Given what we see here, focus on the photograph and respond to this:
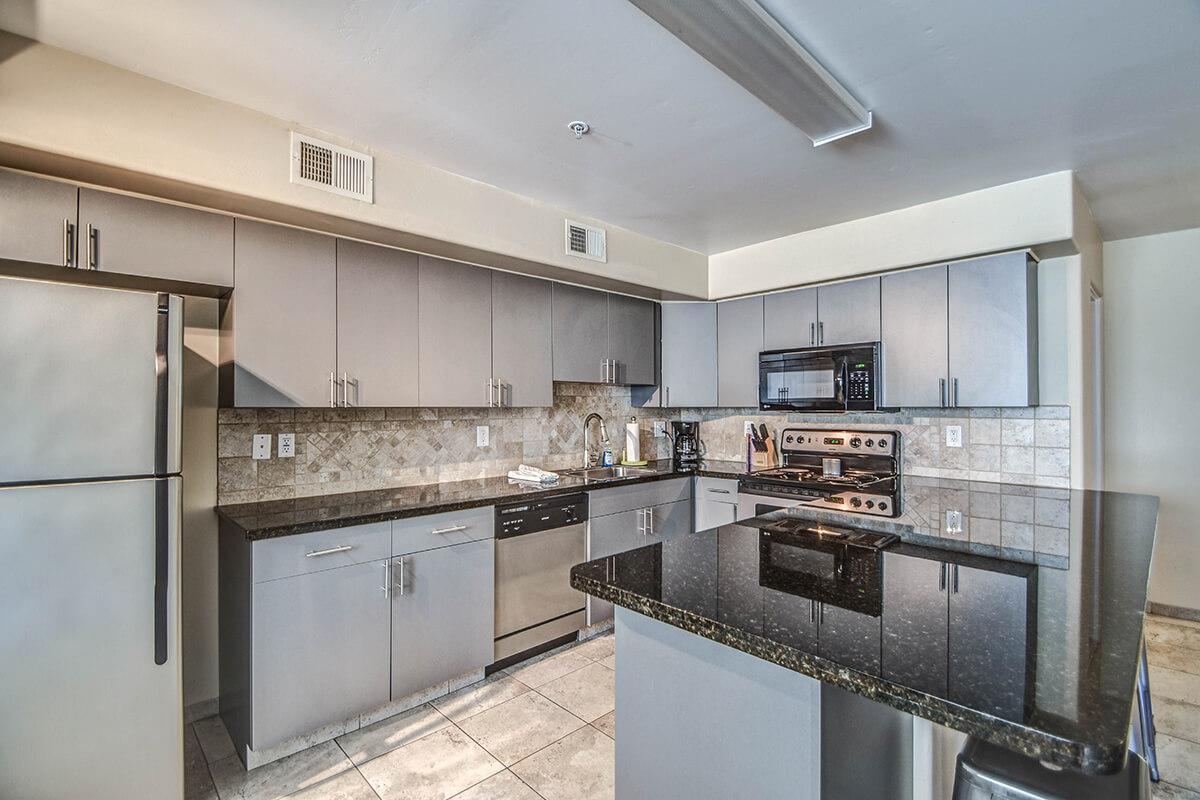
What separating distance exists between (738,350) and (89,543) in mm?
3564

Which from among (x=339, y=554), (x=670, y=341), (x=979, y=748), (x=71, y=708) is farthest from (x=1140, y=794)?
(x=670, y=341)

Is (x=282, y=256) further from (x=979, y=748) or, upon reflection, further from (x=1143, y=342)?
(x=1143, y=342)

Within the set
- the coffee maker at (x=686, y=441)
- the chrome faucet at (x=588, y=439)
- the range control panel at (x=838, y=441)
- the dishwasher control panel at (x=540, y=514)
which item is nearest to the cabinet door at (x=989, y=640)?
the dishwasher control panel at (x=540, y=514)

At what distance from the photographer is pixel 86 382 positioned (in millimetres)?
1697

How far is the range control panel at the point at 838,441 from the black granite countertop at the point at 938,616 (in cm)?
179

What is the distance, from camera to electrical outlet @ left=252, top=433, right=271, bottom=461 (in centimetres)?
257

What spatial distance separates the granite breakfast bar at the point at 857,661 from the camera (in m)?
0.79

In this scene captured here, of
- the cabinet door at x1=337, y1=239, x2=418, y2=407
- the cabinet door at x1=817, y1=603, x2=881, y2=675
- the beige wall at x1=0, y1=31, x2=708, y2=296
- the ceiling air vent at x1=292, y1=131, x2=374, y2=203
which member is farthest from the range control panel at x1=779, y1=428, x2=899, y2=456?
the ceiling air vent at x1=292, y1=131, x2=374, y2=203

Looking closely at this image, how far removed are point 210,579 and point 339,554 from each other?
2.33 ft

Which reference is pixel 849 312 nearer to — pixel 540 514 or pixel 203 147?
pixel 540 514

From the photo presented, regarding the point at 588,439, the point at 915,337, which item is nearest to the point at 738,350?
the point at 915,337

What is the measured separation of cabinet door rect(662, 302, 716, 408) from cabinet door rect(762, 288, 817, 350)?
440mm

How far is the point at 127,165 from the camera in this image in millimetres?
1848

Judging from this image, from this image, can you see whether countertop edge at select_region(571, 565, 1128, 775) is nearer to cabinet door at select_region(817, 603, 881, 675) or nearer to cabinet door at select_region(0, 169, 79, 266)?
cabinet door at select_region(817, 603, 881, 675)
